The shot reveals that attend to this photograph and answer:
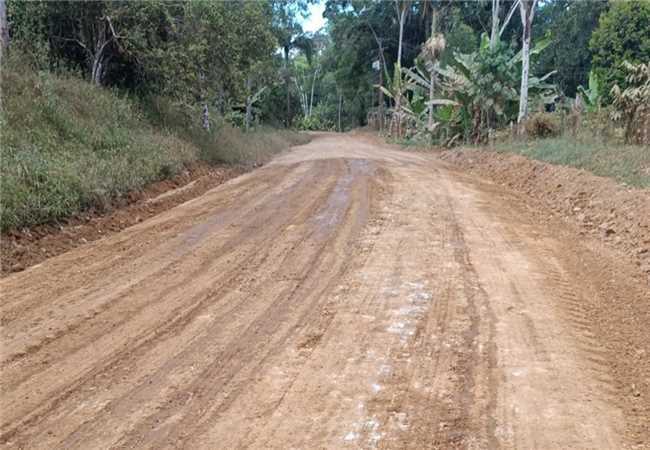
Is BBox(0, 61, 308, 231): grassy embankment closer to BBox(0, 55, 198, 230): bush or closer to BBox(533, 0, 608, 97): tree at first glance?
BBox(0, 55, 198, 230): bush

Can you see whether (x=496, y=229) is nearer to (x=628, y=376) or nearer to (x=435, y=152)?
(x=628, y=376)

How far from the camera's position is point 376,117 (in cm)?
4716

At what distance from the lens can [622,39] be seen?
27.9 meters

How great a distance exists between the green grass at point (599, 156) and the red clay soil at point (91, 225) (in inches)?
290

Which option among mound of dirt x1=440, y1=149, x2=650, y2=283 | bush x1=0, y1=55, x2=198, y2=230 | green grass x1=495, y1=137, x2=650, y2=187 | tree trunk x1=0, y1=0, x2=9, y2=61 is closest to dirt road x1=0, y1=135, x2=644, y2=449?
mound of dirt x1=440, y1=149, x2=650, y2=283

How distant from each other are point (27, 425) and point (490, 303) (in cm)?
372

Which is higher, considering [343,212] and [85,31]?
[85,31]

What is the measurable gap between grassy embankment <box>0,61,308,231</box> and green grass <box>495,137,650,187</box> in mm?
8021

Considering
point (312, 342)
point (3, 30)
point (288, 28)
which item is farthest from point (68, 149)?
point (288, 28)

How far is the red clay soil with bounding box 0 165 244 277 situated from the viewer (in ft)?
20.9

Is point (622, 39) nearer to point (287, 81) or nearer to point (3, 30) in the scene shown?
point (287, 81)

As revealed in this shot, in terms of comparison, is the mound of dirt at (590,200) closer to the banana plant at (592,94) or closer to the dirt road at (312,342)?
the dirt road at (312,342)

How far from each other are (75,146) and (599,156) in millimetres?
9752

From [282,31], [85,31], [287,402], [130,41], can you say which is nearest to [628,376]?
[287,402]
